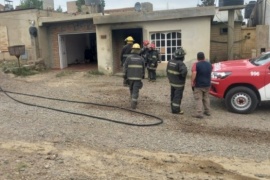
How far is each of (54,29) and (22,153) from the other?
43.8 feet

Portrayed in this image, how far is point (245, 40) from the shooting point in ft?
49.3

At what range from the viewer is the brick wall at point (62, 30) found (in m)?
16.7

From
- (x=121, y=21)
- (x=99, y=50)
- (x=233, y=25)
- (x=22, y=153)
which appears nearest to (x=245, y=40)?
(x=233, y=25)

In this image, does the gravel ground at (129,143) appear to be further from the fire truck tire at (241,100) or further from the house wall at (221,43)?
the house wall at (221,43)

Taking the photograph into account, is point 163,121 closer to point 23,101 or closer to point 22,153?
point 22,153

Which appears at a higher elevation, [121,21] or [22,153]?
[121,21]

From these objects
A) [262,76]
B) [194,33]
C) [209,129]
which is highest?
[194,33]

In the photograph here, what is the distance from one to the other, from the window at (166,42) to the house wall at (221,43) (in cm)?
239

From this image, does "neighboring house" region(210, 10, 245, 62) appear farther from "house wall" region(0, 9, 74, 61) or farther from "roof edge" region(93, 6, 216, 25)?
"house wall" region(0, 9, 74, 61)

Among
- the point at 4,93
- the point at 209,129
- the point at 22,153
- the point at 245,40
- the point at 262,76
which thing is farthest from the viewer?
the point at 245,40

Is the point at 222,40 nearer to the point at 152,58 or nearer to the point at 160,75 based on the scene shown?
the point at 160,75

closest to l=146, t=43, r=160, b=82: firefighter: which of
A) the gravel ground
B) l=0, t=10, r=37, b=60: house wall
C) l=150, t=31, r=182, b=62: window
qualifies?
l=150, t=31, r=182, b=62: window

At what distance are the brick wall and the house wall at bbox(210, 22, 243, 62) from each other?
634 centimetres

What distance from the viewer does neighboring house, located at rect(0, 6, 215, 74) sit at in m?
13.3
